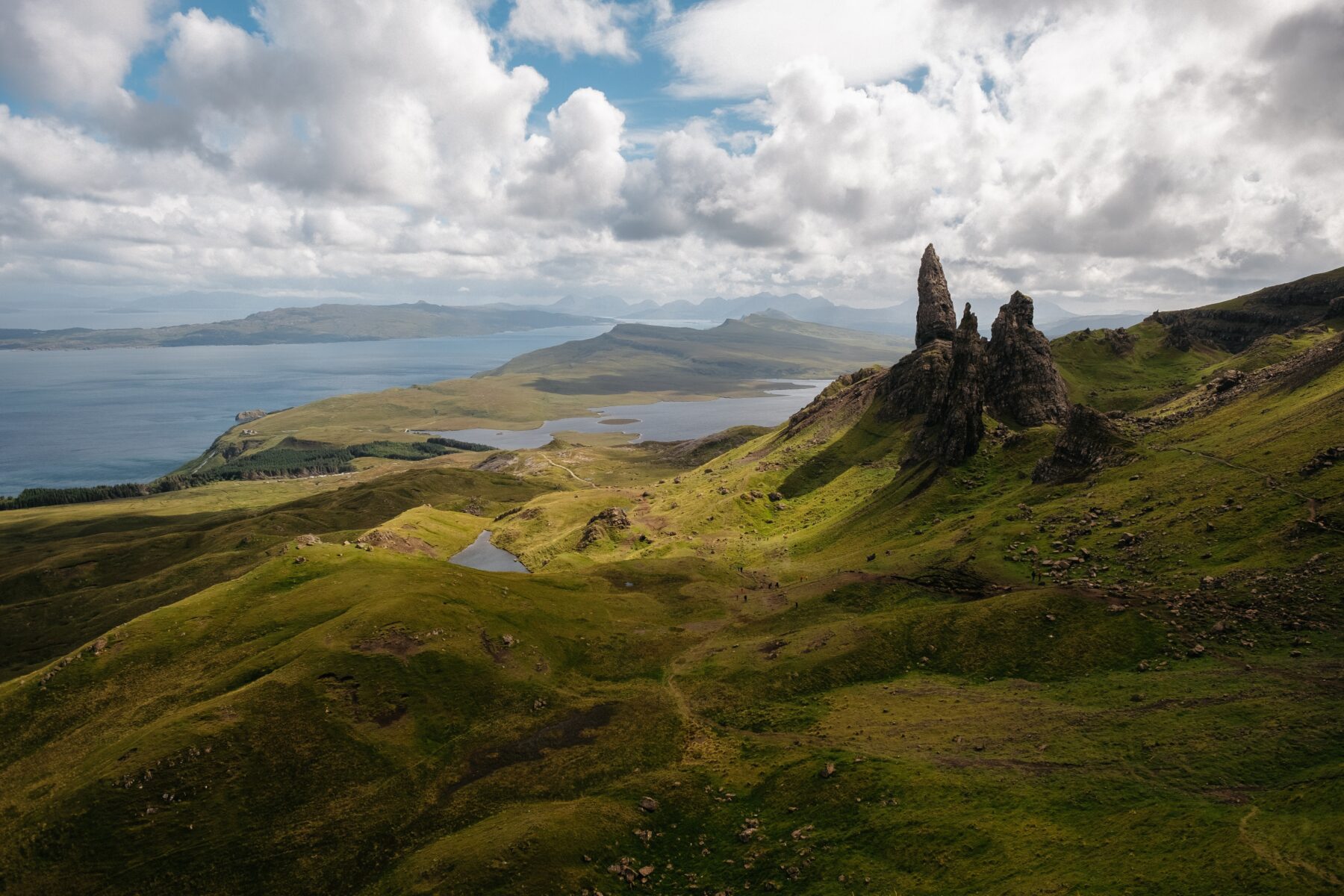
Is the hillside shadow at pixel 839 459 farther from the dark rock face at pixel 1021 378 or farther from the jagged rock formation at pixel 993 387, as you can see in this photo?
the dark rock face at pixel 1021 378

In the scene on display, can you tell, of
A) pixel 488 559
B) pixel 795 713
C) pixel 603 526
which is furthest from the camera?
pixel 488 559

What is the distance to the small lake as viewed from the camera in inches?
6772

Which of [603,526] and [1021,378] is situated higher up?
[1021,378]

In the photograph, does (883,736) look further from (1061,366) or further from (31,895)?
(1061,366)

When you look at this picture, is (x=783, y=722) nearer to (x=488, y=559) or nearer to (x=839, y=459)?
(x=488, y=559)

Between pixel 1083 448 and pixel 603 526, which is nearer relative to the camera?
pixel 1083 448

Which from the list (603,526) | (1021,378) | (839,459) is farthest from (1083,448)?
(603,526)

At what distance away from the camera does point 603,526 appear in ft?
559

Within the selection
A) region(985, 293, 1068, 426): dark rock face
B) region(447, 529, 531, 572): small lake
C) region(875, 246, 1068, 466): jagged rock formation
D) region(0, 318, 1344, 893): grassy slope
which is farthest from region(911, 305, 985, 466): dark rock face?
region(447, 529, 531, 572): small lake

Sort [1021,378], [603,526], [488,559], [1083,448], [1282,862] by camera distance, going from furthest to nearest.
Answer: [488,559]
[603,526]
[1021,378]
[1083,448]
[1282,862]

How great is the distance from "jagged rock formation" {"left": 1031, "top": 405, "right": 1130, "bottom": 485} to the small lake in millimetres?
116520

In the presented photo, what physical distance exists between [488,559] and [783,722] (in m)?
129

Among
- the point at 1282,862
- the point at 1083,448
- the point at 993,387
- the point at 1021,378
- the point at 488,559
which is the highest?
the point at 1021,378

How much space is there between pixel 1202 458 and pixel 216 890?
395ft
